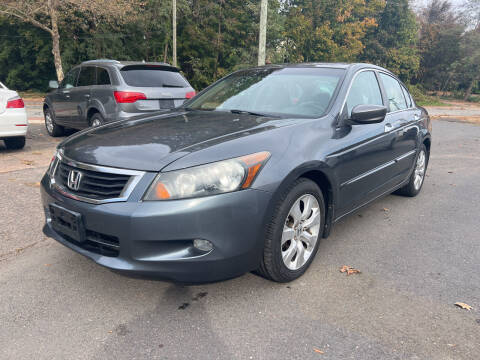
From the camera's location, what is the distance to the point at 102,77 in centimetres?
772

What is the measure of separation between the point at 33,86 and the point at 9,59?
95.9 inches

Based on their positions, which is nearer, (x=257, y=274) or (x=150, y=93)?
(x=257, y=274)

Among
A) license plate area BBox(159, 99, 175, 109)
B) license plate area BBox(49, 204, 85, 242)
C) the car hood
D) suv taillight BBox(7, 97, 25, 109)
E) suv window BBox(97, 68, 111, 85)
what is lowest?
license plate area BBox(49, 204, 85, 242)

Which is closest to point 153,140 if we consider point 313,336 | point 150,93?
point 313,336

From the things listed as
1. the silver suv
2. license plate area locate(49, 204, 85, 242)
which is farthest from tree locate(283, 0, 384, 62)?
license plate area locate(49, 204, 85, 242)

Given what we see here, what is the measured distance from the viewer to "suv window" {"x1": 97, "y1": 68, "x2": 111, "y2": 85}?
7.56 metres

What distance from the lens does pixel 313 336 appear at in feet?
7.91

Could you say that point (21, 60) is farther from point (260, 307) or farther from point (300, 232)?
point (260, 307)

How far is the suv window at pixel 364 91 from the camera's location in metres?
3.71

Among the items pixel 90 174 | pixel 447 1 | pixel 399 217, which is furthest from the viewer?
pixel 447 1

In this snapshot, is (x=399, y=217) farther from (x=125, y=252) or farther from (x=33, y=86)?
(x=33, y=86)

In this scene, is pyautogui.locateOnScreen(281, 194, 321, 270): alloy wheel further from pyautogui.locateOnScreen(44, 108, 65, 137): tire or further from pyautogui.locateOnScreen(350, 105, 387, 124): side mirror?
pyautogui.locateOnScreen(44, 108, 65, 137): tire

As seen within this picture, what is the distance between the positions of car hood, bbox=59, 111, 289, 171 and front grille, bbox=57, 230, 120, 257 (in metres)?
0.44

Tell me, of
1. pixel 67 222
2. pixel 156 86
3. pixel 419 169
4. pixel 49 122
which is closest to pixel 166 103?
pixel 156 86
